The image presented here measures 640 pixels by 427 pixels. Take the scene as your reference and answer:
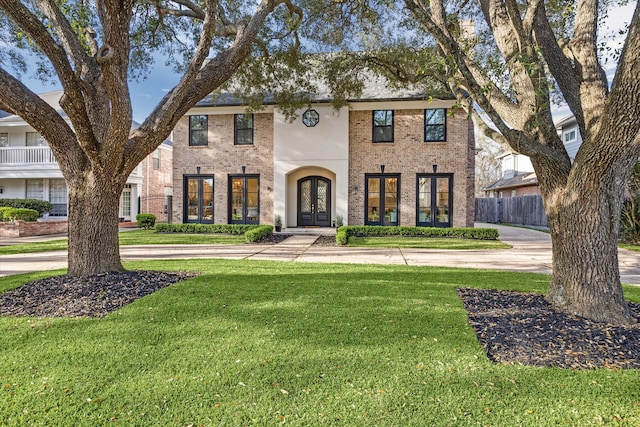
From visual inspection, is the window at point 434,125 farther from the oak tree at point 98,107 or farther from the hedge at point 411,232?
the oak tree at point 98,107

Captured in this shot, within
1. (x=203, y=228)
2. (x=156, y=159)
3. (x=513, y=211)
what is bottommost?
(x=203, y=228)

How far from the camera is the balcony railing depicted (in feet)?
60.6

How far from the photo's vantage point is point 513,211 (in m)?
24.5

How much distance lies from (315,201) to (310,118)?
137 inches

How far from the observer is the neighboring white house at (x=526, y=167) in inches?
816

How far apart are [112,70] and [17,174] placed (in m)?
18.9

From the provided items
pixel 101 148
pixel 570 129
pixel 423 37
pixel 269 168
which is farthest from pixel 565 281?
pixel 570 129

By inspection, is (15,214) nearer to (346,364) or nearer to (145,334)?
(145,334)

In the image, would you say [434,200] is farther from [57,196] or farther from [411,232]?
[57,196]

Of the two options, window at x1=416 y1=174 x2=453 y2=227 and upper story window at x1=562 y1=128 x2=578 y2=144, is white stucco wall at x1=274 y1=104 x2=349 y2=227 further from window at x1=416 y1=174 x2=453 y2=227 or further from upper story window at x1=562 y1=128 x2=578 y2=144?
upper story window at x1=562 y1=128 x2=578 y2=144

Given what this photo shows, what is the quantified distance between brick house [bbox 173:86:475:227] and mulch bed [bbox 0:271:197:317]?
9708 mm

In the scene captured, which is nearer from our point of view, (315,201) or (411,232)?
(411,232)

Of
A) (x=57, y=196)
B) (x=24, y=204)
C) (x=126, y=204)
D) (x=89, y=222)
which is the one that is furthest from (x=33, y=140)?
(x=89, y=222)

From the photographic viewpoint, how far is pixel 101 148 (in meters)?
5.16
